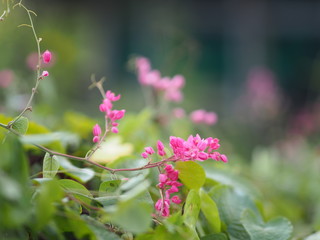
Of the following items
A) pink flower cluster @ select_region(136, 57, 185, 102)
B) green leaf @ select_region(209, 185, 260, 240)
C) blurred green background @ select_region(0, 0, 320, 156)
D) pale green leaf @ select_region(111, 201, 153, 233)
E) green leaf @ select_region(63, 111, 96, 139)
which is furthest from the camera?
blurred green background @ select_region(0, 0, 320, 156)

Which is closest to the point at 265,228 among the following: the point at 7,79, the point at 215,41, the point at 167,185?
the point at 167,185

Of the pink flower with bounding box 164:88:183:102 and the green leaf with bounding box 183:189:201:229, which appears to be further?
the pink flower with bounding box 164:88:183:102

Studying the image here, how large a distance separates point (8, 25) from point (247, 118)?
198cm

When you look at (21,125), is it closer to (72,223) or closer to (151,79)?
(72,223)

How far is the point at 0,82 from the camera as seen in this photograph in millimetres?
1227

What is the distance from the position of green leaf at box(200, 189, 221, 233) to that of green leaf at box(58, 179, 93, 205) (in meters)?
0.16

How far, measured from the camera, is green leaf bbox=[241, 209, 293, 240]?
58 cm

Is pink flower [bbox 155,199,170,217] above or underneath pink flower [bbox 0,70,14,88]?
underneath

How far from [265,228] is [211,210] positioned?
0.25ft

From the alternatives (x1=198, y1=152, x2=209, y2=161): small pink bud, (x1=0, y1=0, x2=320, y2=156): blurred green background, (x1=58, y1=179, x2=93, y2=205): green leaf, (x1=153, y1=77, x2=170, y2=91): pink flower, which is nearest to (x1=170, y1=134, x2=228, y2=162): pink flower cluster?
(x1=198, y1=152, x2=209, y2=161): small pink bud

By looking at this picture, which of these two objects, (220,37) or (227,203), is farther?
(220,37)

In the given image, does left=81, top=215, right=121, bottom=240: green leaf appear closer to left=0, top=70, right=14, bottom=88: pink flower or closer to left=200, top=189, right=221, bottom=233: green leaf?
left=200, top=189, right=221, bottom=233: green leaf

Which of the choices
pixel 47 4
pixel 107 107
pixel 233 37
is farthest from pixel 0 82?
pixel 233 37

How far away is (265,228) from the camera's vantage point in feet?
2.01
